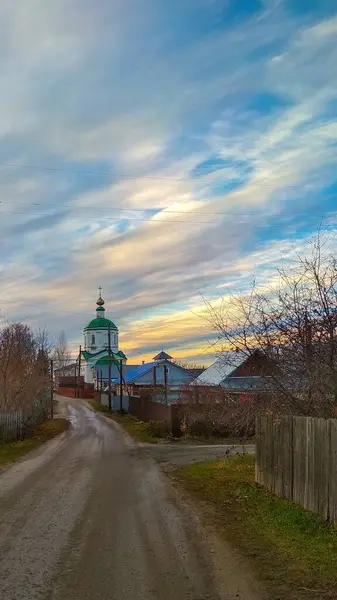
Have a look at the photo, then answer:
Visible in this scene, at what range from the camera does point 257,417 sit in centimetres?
1172

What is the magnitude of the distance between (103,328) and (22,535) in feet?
333

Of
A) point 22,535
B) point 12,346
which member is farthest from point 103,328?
point 22,535

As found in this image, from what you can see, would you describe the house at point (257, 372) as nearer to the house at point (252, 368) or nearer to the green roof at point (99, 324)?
the house at point (252, 368)

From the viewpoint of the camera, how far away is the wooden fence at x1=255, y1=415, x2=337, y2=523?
25.7 feet

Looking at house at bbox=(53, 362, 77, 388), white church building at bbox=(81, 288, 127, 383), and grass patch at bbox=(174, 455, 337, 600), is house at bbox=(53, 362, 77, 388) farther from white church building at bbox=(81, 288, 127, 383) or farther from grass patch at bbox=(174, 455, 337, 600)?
grass patch at bbox=(174, 455, 337, 600)

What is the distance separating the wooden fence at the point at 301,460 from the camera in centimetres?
782

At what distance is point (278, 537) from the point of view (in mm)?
7422

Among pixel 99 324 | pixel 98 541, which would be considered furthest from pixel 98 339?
pixel 98 541

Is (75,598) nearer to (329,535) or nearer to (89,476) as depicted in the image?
(329,535)

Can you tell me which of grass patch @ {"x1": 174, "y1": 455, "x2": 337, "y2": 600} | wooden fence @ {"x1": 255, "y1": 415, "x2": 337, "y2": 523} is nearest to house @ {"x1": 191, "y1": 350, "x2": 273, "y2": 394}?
wooden fence @ {"x1": 255, "y1": 415, "x2": 337, "y2": 523}

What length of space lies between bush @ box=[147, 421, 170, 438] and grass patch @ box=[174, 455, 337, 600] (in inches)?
692

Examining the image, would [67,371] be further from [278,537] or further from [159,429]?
[278,537]

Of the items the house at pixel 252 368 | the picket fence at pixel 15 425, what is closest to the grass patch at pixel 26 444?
the picket fence at pixel 15 425

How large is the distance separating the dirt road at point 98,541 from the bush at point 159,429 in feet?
50.2
